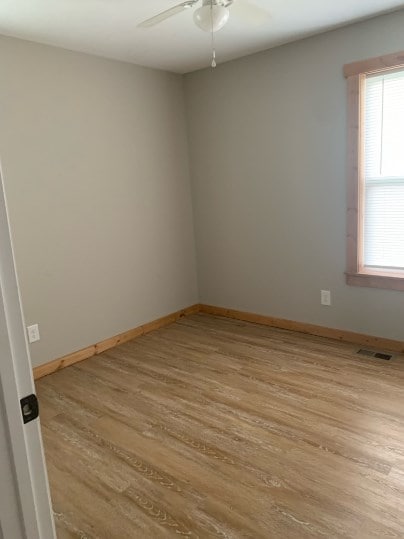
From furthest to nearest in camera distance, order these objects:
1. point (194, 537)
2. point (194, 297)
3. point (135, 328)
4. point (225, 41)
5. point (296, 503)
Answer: point (194, 297) → point (135, 328) → point (225, 41) → point (296, 503) → point (194, 537)

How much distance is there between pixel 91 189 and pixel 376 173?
228 cm

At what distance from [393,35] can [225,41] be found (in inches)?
47.5

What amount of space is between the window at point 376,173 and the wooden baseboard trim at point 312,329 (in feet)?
1.50

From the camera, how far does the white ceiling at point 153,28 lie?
7.88 feet

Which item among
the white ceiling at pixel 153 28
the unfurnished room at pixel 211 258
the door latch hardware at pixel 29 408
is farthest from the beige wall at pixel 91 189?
the door latch hardware at pixel 29 408

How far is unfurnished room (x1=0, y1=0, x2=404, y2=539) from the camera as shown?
1.92 m

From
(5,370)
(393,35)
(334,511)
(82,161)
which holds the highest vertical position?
(393,35)

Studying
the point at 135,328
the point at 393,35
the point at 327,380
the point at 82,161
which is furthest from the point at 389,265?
the point at 82,161

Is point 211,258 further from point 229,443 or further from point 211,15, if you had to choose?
point 211,15

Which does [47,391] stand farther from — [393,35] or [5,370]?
[393,35]

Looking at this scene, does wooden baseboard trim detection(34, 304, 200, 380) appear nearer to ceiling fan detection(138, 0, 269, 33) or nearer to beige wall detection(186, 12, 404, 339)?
beige wall detection(186, 12, 404, 339)

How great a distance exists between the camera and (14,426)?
0.79 metres

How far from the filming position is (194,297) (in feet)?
14.7

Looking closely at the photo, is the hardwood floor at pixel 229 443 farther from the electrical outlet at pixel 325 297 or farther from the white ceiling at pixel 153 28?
the white ceiling at pixel 153 28
